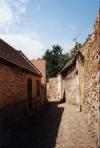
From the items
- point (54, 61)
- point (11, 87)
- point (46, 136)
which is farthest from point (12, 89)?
point (54, 61)

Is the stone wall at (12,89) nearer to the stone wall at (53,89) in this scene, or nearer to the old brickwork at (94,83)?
the old brickwork at (94,83)

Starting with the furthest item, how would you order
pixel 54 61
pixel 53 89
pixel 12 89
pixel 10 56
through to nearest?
pixel 54 61
pixel 53 89
pixel 10 56
pixel 12 89

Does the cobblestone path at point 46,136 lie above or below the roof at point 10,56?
below

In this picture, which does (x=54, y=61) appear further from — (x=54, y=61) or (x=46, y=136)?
(x=46, y=136)

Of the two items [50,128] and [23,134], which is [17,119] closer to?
[23,134]

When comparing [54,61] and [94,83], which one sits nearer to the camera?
[94,83]

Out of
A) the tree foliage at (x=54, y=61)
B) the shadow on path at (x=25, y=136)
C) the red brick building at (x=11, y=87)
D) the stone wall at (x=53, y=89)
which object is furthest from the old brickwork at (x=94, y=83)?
the tree foliage at (x=54, y=61)

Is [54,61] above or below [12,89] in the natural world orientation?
above

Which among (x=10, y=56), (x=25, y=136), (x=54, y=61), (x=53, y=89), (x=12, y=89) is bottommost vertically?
(x=25, y=136)

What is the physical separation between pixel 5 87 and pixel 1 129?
1914 millimetres

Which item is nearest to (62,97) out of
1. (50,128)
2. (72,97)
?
(72,97)

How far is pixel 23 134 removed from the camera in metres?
11.6

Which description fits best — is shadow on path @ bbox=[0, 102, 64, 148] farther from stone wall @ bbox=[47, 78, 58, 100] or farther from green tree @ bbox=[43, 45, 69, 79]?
green tree @ bbox=[43, 45, 69, 79]

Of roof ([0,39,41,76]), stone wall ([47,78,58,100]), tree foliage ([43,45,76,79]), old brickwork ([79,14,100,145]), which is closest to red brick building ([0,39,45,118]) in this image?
roof ([0,39,41,76])
